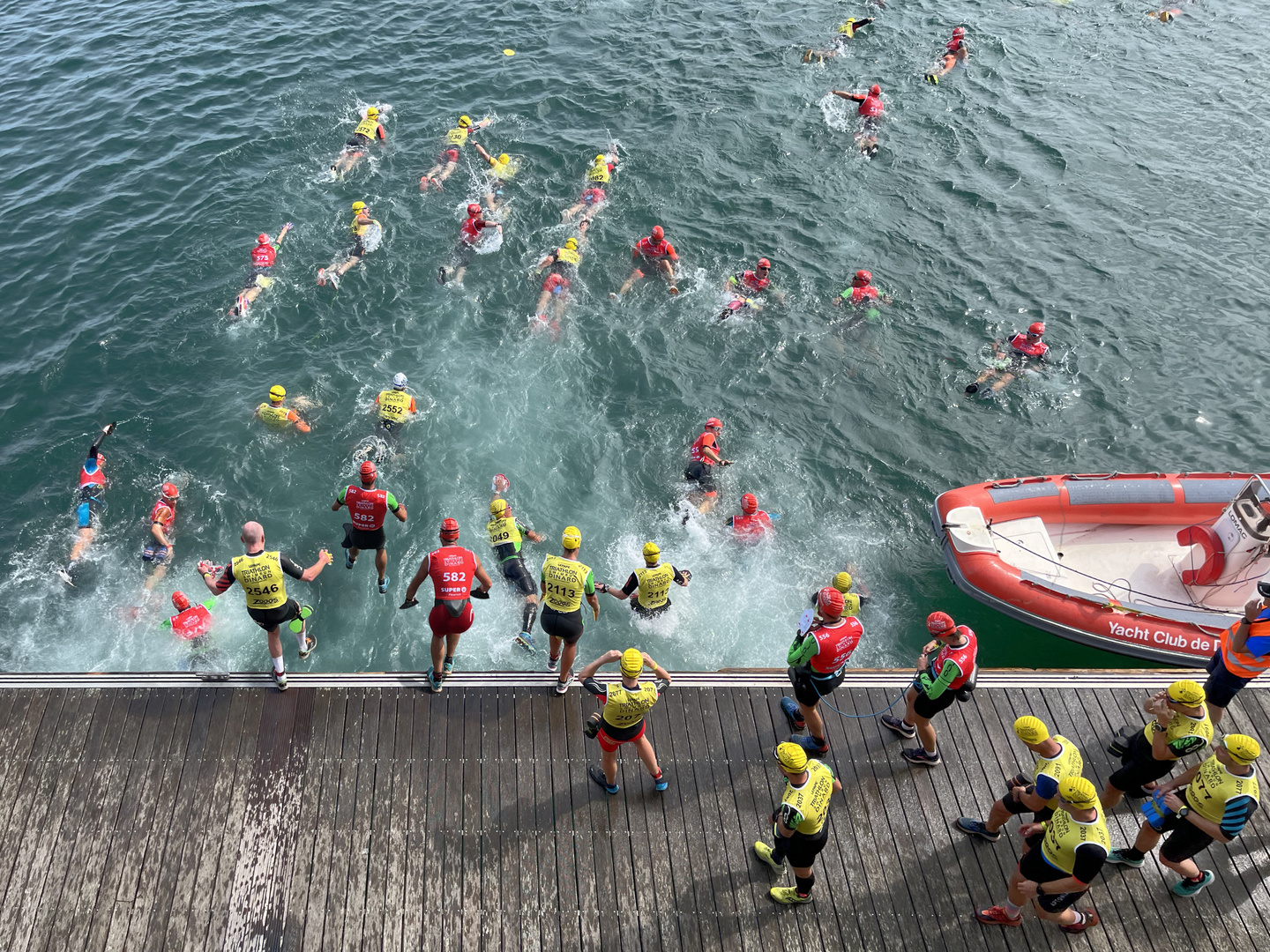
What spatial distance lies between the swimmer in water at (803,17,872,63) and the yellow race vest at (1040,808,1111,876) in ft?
93.8

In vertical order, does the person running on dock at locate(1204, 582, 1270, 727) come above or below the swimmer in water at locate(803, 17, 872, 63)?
below

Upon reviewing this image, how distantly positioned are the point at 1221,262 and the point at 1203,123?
863 centimetres

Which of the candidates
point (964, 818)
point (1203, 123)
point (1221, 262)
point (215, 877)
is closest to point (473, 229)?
point (215, 877)

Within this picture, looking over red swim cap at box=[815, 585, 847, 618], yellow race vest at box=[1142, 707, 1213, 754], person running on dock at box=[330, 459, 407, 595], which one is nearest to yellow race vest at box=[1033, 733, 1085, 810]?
yellow race vest at box=[1142, 707, 1213, 754]

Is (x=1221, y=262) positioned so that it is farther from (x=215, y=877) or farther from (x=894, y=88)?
(x=215, y=877)

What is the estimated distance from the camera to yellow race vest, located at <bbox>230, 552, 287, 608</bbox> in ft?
32.0

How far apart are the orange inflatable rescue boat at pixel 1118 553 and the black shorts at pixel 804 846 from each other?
7.66 m

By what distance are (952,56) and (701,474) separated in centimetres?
2300

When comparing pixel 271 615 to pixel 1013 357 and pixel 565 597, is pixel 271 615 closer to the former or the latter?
pixel 565 597

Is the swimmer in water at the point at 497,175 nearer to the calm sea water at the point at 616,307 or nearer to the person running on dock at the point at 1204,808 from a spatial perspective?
the calm sea water at the point at 616,307

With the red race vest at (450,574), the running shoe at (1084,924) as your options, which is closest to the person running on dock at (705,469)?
the red race vest at (450,574)

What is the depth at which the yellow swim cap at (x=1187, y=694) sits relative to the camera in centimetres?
801

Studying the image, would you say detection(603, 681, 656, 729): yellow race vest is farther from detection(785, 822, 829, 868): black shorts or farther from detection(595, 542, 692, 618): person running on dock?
detection(595, 542, 692, 618): person running on dock

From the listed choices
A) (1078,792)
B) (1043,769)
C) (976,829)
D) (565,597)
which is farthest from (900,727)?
(565,597)
